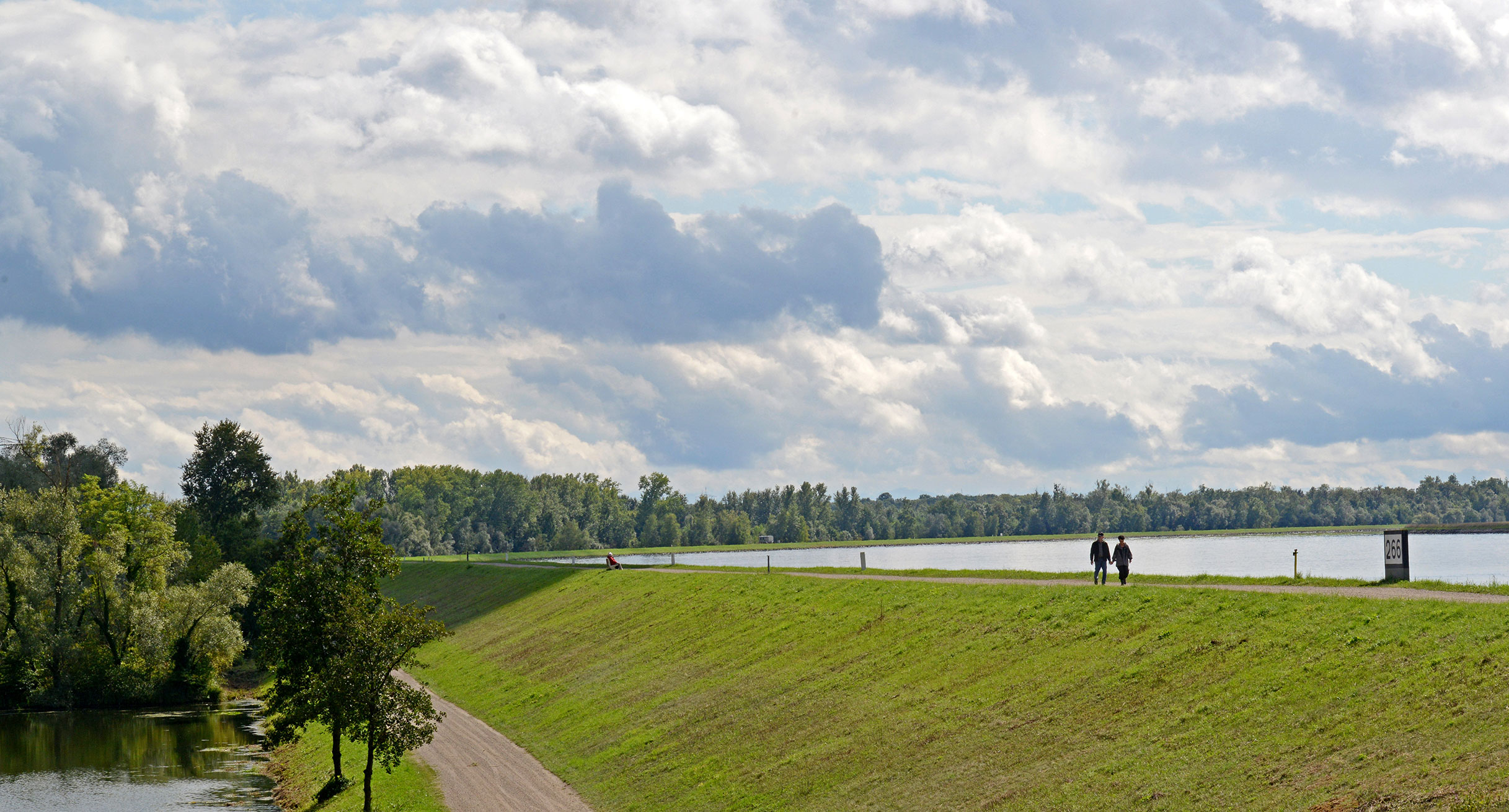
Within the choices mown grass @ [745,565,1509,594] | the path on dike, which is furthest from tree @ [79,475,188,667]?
mown grass @ [745,565,1509,594]

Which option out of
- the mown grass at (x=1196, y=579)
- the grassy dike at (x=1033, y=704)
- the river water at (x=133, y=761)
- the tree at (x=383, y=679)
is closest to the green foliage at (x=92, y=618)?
the river water at (x=133, y=761)

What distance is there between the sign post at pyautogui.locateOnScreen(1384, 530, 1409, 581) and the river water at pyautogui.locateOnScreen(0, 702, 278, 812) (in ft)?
138

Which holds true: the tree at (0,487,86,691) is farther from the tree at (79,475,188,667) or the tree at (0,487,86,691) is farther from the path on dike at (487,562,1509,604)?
the path on dike at (487,562,1509,604)

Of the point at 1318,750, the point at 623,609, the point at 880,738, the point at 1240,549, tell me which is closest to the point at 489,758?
the point at 880,738

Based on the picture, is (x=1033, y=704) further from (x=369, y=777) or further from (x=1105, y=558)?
(x=369, y=777)

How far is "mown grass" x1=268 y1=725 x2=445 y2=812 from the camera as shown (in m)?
38.9

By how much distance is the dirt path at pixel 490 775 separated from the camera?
37.4 metres

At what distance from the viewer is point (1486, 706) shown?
73.1 ft

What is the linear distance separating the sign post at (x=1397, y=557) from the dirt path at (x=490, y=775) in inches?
1134

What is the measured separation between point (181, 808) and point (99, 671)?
122ft

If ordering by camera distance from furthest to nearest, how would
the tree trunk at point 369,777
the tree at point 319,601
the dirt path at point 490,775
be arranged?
the tree at point 319,601 < the tree trunk at point 369,777 < the dirt path at point 490,775

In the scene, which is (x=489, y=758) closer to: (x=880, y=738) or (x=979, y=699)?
(x=880, y=738)

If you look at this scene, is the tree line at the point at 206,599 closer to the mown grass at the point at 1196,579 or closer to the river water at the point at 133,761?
the river water at the point at 133,761

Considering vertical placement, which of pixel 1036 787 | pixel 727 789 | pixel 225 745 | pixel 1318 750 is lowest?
pixel 225 745
